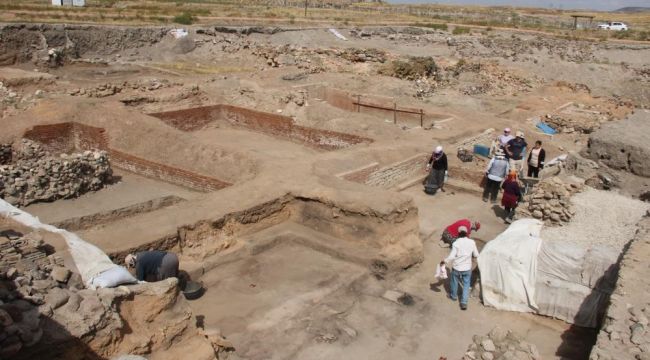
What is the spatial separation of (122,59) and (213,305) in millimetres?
21857

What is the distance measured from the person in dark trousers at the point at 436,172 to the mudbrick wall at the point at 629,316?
4.94 m

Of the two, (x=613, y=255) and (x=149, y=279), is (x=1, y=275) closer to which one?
(x=149, y=279)

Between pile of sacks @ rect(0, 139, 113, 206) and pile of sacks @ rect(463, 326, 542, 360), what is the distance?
811 centimetres

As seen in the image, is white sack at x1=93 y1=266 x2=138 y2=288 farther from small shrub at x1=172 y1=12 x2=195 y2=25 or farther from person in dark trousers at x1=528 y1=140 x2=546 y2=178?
small shrub at x1=172 y1=12 x2=195 y2=25

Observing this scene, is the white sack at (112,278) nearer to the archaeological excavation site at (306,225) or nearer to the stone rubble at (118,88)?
the archaeological excavation site at (306,225)

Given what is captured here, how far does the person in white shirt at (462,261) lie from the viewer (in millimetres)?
6805

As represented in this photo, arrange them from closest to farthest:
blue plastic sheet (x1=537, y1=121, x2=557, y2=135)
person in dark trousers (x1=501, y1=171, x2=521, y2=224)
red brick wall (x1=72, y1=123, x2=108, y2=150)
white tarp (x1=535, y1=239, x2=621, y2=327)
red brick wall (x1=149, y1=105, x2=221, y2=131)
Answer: white tarp (x1=535, y1=239, x2=621, y2=327), person in dark trousers (x1=501, y1=171, x2=521, y2=224), red brick wall (x1=72, y1=123, x2=108, y2=150), red brick wall (x1=149, y1=105, x2=221, y2=131), blue plastic sheet (x1=537, y1=121, x2=557, y2=135)

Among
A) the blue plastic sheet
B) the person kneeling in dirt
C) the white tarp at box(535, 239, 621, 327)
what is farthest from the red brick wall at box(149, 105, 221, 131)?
the white tarp at box(535, 239, 621, 327)

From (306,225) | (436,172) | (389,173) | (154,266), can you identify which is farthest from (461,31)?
(154,266)

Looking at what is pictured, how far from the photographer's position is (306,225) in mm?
8742

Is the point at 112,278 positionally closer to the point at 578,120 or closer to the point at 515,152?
the point at 515,152

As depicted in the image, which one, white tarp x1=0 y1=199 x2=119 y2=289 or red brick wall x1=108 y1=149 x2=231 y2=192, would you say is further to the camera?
red brick wall x1=108 y1=149 x2=231 y2=192

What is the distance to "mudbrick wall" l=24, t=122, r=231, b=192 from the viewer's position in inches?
424

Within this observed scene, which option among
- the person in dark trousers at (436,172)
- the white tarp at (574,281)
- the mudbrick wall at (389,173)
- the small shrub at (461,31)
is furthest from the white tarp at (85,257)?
the small shrub at (461,31)
